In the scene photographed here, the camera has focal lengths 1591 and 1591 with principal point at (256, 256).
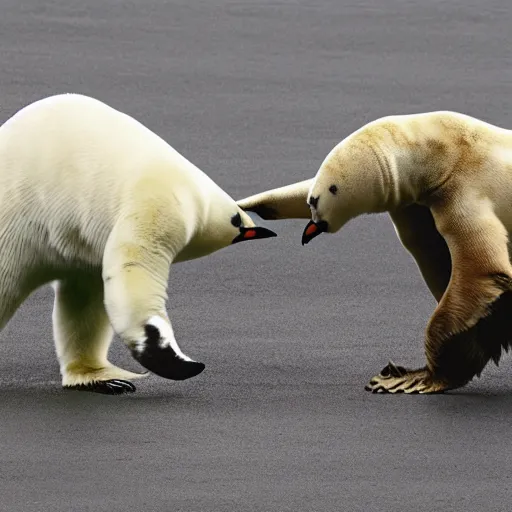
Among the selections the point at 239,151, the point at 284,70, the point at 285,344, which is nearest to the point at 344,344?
the point at 285,344

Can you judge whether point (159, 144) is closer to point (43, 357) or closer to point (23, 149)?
point (23, 149)

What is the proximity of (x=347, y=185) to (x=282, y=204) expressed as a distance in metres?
0.59

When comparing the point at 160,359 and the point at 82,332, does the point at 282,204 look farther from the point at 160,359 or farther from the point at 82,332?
the point at 160,359

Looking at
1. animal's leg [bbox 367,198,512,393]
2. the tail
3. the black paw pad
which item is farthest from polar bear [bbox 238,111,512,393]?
the black paw pad

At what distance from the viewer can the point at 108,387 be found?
6785mm

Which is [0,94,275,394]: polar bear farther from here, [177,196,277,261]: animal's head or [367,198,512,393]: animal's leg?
[367,198,512,393]: animal's leg

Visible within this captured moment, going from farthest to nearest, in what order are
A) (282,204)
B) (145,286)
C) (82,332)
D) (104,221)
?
(282,204)
(82,332)
(104,221)
(145,286)

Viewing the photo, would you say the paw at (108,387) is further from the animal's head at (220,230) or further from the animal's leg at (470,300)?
the animal's leg at (470,300)

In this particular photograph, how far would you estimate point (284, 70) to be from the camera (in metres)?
12.6

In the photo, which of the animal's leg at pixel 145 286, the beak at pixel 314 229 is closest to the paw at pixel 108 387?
the animal's leg at pixel 145 286

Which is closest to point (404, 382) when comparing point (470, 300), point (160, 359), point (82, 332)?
point (470, 300)

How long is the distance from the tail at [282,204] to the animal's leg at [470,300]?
2.30ft

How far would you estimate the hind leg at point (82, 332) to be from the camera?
22.7 feet

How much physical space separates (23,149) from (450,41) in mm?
7349
